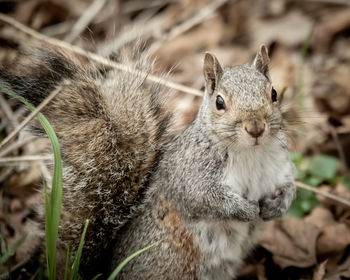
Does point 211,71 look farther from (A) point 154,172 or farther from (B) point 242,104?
(A) point 154,172

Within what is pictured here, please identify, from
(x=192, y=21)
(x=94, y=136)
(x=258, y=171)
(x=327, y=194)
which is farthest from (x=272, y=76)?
(x=94, y=136)

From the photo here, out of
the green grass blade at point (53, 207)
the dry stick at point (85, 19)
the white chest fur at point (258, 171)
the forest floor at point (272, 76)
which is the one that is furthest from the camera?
the dry stick at point (85, 19)

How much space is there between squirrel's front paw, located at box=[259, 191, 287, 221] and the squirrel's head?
0.38m

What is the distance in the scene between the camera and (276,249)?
8.35 feet

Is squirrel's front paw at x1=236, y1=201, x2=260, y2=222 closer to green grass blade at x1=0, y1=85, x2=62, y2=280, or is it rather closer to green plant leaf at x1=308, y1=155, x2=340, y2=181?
green grass blade at x1=0, y1=85, x2=62, y2=280

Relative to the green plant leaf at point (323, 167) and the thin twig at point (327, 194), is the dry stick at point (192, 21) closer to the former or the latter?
the green plant leaf at point (323, 167)

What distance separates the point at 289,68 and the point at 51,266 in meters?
2.73

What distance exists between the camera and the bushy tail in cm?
209

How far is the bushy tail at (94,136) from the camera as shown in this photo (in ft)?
6.86

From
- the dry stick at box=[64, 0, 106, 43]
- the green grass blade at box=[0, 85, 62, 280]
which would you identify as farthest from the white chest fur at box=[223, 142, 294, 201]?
the dry stick at box=[64, 0, 106, 43]

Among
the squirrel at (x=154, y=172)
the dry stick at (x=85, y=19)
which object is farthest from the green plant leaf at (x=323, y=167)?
the dry stick at (x=85, y=19)

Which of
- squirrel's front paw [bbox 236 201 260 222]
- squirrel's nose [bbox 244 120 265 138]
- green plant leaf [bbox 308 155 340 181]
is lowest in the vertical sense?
squirrel's front paw [bbox 236 201 260 222]

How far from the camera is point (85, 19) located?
407cm

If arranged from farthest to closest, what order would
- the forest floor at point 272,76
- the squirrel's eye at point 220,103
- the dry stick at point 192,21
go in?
the dry stick at point 192,21
the forest floor at point 272,76
the squirrel's eye at point 220,103
